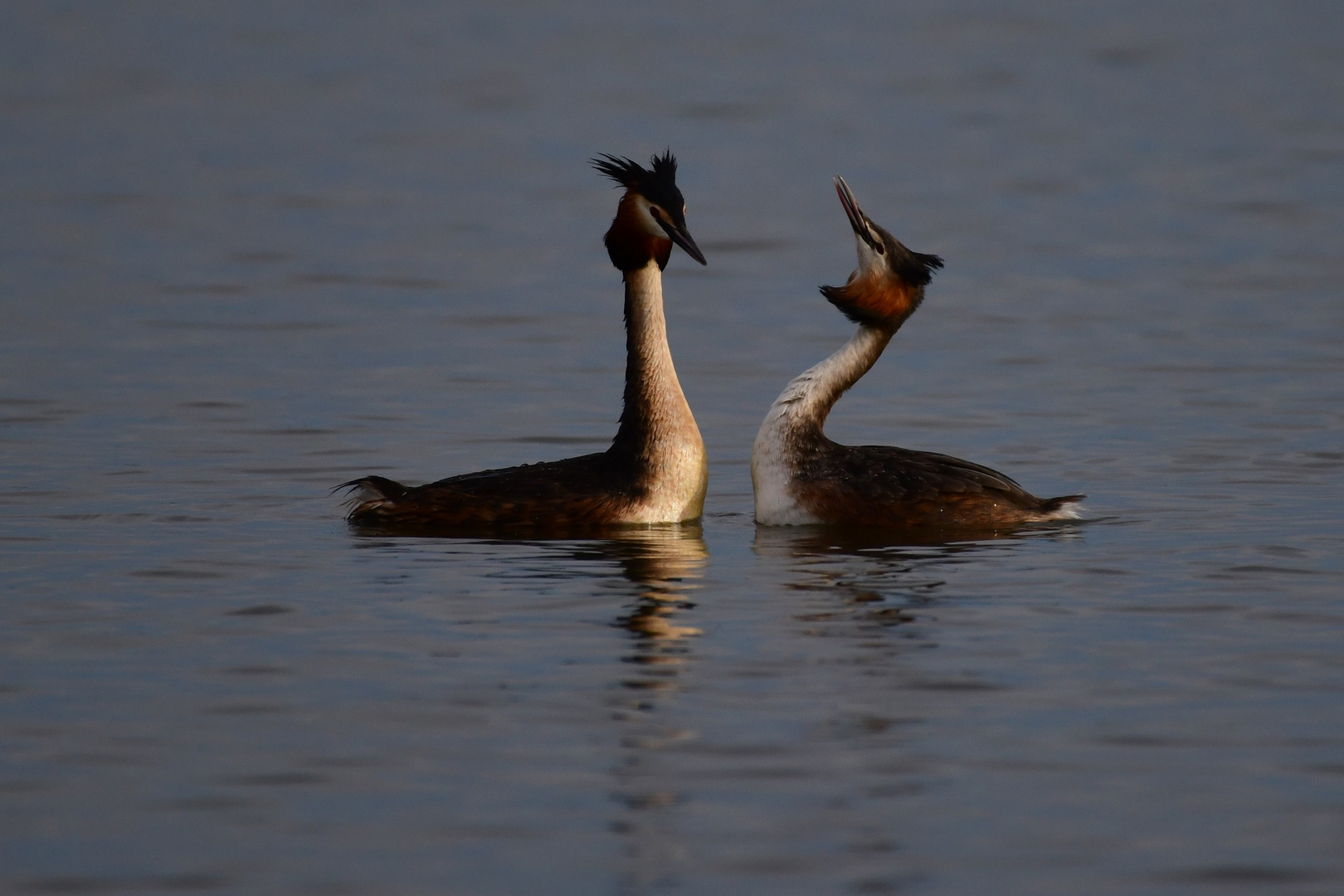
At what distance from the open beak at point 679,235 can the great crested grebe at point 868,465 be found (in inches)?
40.9

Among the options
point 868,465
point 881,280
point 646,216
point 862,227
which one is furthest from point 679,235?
point 868,465

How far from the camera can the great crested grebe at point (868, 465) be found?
1162cm

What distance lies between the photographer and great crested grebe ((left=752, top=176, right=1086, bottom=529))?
38.1 ft

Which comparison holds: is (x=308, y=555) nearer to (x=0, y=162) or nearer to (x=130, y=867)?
(x=130, y=867)

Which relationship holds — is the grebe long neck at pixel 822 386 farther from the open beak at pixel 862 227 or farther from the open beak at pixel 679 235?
the open beak at pixel 679 235

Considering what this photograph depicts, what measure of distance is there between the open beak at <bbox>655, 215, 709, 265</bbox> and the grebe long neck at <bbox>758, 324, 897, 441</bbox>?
3.41ft

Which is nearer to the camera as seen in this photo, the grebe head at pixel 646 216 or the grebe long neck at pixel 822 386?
the grebe head at pixel 646 216

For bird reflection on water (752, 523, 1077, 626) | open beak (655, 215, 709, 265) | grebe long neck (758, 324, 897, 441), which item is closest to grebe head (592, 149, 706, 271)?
open beak (655, 215, 709, 265)

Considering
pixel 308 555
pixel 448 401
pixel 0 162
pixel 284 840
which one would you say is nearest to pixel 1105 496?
pixel 308 555

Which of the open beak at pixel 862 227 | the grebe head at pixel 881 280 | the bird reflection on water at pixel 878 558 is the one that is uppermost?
the open beak at pixel 862 227

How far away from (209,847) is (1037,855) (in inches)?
97.4

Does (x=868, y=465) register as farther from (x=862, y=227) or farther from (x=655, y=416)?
(x=862, y=227)

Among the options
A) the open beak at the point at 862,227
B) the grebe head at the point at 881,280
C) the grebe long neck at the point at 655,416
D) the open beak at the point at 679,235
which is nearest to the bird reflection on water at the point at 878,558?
the grebe long neck at the point at 655,416

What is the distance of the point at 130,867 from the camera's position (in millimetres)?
6578
